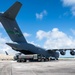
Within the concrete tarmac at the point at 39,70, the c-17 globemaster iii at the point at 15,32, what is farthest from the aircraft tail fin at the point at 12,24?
the concrete tarmac at the point at 39,70

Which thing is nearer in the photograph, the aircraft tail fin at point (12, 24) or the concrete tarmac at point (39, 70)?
the concrete tarmac at point (39, 70)

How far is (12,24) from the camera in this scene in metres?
52.3

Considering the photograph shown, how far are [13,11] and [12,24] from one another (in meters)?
5.93

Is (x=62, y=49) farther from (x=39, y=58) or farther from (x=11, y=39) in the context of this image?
(x=11, y=39)

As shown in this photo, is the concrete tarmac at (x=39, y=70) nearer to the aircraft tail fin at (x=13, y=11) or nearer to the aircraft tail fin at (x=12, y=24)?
the aircraft tail fin at (x=13, y=11)

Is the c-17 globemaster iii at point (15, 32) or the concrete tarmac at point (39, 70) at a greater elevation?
the c-17 globemaster iii at point (15, 32)

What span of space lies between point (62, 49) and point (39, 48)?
9.10 m

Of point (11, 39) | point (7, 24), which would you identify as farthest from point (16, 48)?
point (7, 24)

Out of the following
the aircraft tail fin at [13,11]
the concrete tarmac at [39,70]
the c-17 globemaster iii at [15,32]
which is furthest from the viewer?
the c-17 globemaster iii at [15,32]

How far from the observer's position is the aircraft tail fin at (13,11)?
44.5 metres

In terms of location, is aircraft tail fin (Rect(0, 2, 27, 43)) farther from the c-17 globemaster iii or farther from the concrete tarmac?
the concrete tarmac

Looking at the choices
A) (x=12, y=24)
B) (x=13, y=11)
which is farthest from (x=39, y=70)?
(x=12, y=24)

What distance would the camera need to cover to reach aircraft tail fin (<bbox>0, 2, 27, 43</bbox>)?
47.2m

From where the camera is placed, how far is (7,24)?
50875 mm
